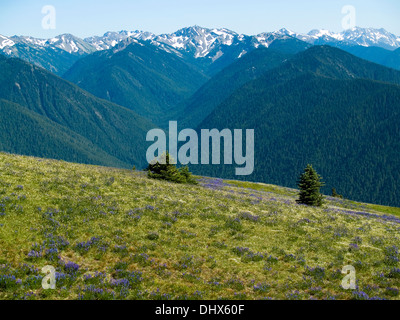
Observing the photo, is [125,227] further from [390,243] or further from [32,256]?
[390,243]

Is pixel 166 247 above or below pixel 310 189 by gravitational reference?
below

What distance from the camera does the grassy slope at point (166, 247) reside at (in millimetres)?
14719

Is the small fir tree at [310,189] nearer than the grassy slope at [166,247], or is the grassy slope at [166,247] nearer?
the grassy slope at [166,247]

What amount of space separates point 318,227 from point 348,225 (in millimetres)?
4259

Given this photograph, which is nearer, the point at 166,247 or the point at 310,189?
the point at 166,247

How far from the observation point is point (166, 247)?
1861 centimetres

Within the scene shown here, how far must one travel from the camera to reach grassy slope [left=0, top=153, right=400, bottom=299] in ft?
48.3

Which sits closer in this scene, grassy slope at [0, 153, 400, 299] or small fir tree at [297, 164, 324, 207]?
grassy slope at [0, 153, 400, 299]
